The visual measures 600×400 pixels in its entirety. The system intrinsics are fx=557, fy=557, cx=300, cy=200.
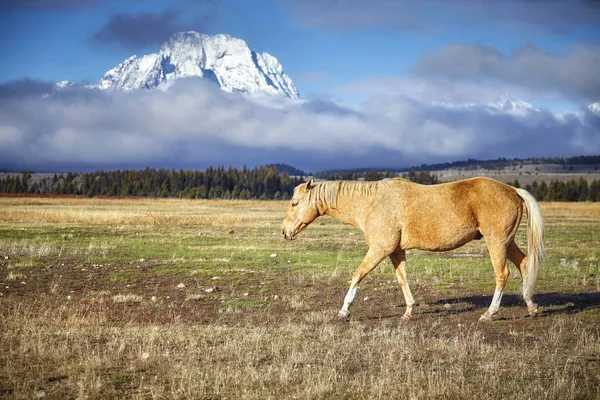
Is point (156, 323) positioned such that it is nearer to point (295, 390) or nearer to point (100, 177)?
point (295, 390)

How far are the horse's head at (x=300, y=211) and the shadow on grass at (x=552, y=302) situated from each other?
3627 millimetres

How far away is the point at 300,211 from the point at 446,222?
11.1ft

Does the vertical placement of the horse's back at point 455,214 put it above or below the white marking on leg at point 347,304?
above

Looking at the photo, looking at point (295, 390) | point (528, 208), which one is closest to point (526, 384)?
point (295, 390)

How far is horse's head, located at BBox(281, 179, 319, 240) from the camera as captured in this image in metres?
13.1

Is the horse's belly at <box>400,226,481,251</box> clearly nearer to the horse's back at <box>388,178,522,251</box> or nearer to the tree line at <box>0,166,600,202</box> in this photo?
the horse's back at <box>388,178,522,251</box>

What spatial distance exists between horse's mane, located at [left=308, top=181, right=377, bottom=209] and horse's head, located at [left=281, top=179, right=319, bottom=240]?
0.34 feet

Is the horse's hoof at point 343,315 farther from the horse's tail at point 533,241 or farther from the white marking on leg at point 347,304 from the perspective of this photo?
the horse's tail at point 533,241

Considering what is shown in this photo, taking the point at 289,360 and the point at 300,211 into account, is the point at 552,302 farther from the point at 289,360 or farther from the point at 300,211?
the point at 289,360

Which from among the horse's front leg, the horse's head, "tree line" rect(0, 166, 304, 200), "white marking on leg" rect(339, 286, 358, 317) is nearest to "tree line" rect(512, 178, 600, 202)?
"tree line" rect(0, 166, 304, 200)

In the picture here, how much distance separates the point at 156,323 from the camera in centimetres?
1101

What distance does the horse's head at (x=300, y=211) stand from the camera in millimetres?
13094

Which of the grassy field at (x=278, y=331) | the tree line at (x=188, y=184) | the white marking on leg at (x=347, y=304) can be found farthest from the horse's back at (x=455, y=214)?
the tree line at (x=188, y=184)

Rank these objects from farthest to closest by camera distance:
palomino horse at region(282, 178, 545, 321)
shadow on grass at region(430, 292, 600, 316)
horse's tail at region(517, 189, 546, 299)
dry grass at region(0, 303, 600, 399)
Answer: shadow on grass at region(430, 292, 600, 316) < horse's tail at region(517, 189, 546, 299) < palomino horse at region(282, 178, 545, 321) < dry grass at region(0, 303, 600, 399)
